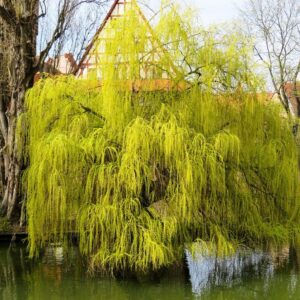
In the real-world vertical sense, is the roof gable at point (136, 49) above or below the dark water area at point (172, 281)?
above

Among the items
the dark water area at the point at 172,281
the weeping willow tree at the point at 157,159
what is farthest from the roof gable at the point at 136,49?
the dark water area at the point at 172,281

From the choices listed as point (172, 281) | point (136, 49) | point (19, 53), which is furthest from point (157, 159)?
point (19, 53)

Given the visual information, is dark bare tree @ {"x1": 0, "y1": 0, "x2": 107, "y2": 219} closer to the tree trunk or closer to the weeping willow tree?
the tree trunk

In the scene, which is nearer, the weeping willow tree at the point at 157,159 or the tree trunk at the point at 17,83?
the weeping willow tree at the point at 157,159

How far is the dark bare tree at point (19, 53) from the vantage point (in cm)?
963

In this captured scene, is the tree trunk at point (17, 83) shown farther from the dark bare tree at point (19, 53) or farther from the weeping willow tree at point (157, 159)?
the weeping willow tree at point (157, 159)

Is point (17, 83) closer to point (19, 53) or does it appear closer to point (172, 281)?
point (19, 53)

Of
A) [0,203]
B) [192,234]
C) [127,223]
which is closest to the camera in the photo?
[127,223]

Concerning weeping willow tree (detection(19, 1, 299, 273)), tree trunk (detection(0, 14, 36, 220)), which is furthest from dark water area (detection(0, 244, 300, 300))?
tree trunk (detection(0, 14, 36, 220))

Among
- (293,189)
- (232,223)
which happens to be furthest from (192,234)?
Answer: (293,189)

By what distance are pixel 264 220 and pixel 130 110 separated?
2.45 meters

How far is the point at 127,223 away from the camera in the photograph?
20.5 ft

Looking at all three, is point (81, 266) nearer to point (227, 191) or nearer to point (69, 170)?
point (69, 170)

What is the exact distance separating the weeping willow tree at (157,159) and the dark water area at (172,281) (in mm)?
298
